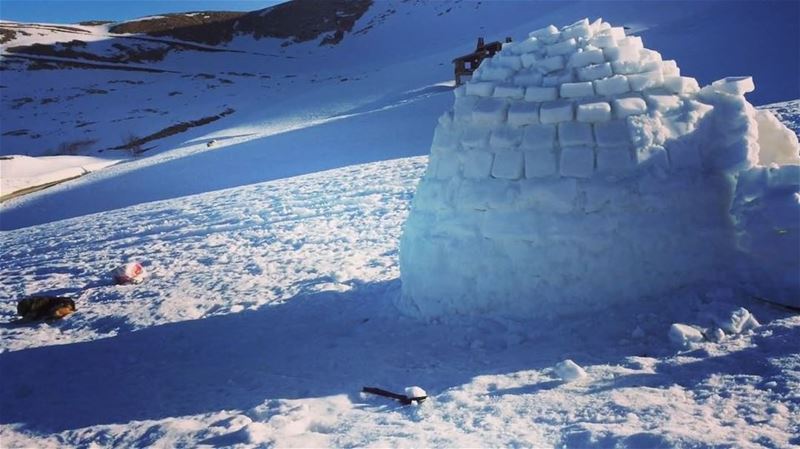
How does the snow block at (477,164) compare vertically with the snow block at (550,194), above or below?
above

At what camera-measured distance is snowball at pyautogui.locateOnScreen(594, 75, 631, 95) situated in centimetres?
Answer: 392

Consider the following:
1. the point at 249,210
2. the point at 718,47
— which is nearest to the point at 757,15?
the point at 718,47

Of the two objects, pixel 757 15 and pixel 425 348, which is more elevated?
pixel 757 15

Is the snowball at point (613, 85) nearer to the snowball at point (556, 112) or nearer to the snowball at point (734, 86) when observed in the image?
the snowball at point (556, 112)

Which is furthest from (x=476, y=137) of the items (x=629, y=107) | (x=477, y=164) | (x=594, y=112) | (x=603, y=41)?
(x=603, y=41)

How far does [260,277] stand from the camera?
6.40 metres

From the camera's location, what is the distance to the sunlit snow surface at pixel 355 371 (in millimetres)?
2875

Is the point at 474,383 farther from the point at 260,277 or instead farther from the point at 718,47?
the point at 718,47

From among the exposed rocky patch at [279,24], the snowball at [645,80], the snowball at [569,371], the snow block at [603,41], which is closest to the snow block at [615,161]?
the snowball at [645,80]

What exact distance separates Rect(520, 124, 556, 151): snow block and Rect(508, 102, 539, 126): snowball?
0.19 feet

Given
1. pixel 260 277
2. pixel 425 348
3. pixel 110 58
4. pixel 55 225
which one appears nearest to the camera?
pixel 425 348

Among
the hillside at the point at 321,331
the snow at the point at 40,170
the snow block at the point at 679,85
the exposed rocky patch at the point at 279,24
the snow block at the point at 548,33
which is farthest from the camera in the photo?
the exposed rocky patch at the point at 279,24

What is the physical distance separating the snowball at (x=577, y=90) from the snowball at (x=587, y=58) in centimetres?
20

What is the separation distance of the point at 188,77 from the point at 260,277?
118 feet
